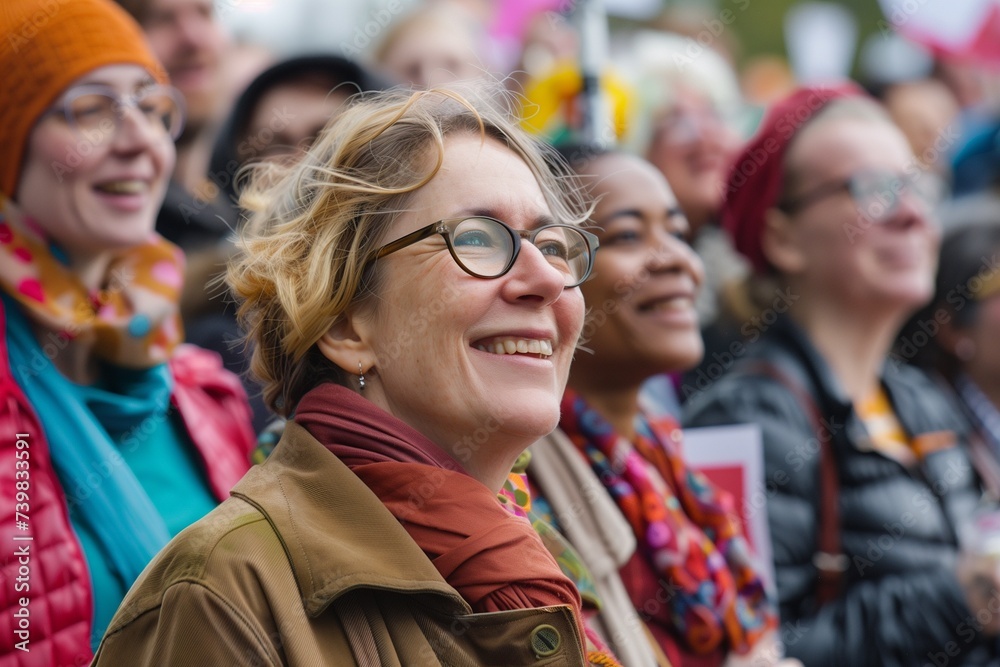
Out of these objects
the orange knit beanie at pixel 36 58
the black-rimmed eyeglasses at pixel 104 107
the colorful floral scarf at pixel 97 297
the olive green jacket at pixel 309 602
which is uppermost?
the orange knit beanie at pixel 36 58

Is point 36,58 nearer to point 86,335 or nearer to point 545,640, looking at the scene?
point 86,335

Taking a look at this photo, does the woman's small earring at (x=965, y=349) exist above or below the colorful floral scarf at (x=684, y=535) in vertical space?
below

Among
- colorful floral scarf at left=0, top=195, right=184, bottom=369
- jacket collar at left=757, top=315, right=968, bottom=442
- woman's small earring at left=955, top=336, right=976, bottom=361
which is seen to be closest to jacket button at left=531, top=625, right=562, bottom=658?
colorful floral scarf at left=0, top=195, right=184, bottom=369

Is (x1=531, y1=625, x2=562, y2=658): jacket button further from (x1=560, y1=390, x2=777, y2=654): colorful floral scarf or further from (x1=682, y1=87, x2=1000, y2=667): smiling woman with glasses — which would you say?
(x1=682, y1=87, x2=1000, y2=667): smiling woman with glasses

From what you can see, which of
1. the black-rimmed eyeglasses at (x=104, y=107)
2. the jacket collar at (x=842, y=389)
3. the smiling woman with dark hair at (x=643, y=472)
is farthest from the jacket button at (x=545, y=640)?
the jacket collar at (x=842, y=389)

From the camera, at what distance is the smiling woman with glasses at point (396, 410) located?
6.10 ft

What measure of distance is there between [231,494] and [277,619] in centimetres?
29

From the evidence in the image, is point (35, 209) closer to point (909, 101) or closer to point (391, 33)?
point (391, 33)

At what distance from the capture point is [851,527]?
3.86 m

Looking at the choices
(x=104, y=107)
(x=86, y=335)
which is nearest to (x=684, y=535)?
(x=86, y=335)

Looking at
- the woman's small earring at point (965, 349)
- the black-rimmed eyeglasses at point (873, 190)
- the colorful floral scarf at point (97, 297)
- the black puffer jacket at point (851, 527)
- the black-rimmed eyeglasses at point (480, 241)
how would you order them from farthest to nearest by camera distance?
the woman's small earring at point (965, 349), the black-rimmed eyeglasses at point (873, 190), the black puffer jacket at point (851, 527), the colorful floral scarf at point (97, 297), the black-rimmed eyeglasses at point (480, 241)

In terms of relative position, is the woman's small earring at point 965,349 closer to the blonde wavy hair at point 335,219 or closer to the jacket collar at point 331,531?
the blonde wavy hair at point 335,219

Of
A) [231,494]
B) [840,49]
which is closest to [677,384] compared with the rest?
[231,494]

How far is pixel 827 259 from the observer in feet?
14.6
